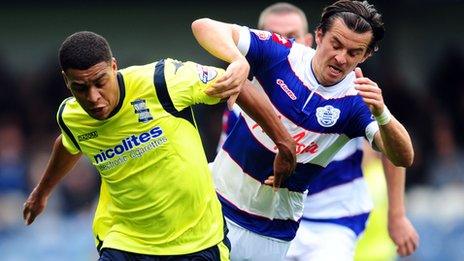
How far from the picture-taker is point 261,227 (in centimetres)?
779

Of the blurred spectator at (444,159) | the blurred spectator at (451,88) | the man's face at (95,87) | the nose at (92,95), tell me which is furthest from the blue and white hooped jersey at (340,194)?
the blurred spectator at (451,88)

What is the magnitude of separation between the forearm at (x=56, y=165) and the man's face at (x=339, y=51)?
1478 mm

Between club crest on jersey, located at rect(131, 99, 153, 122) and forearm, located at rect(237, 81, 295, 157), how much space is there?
1.61 feet

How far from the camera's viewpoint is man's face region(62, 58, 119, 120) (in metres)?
6.54

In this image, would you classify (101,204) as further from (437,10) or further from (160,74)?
(437,10)

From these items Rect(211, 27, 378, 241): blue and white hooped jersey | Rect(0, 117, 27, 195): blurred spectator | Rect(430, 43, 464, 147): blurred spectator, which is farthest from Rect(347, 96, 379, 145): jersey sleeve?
Rect(430, 43, 464, 147): blurred spectator

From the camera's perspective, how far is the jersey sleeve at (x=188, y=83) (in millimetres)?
6727

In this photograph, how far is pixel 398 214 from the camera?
8.73 metres

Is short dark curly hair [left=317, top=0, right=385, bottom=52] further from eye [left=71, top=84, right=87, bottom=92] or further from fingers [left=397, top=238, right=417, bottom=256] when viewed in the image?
fingers [left=397, top=238, right=417, bottom=256]

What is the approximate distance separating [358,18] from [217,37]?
0.83 m

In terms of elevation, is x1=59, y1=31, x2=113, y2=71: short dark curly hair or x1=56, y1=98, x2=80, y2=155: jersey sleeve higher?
x1=59, y1=31, x2=113, y2=71: short dark curly hair

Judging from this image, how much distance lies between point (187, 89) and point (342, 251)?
2470 millimetres

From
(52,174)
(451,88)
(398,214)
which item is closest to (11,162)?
(451,88)

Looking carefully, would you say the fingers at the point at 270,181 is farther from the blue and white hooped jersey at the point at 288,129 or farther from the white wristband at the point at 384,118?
the white wristband at the point at 384,118
